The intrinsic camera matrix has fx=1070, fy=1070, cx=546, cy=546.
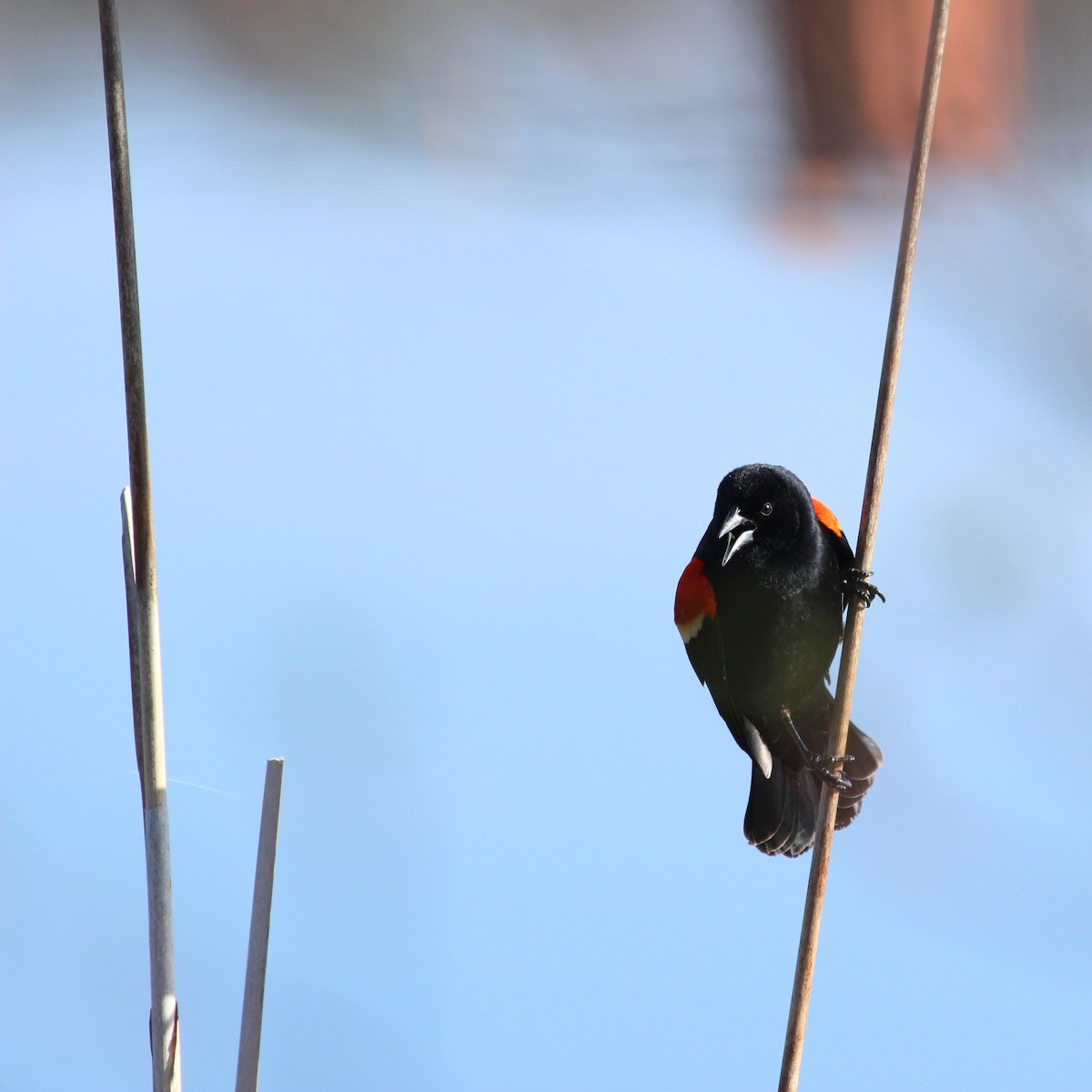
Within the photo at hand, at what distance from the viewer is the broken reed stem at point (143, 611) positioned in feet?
3.10

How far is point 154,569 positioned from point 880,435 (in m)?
0.70

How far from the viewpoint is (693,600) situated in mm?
1417

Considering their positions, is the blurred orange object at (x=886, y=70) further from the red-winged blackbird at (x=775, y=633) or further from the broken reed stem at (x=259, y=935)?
the broken reed stem at (x=259, y=935)

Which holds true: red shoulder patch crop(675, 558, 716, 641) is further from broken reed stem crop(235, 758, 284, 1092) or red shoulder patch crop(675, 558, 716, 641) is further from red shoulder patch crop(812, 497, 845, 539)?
broken reed stem crop(235, 758, 284, 1092)

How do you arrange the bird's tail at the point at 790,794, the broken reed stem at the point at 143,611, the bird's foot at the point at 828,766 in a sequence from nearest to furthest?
the broken reed stem at the point at 143,611 → the bird's foot at the point at 828,766 → the bird's tail at the point at 790,794

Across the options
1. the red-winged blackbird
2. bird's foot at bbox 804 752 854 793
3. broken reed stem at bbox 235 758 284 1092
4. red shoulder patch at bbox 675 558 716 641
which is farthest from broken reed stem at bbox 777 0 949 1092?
broken reed stem at bbox 235 758 284 1092

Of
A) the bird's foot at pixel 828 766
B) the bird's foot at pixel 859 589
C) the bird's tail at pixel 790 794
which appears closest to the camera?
the bird's foot at pixel 828 766

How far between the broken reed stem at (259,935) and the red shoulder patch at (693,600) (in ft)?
2.00

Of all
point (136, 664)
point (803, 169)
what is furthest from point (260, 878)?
point (803, 169)

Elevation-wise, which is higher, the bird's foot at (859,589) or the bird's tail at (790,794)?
the bird's foot at (859,589)

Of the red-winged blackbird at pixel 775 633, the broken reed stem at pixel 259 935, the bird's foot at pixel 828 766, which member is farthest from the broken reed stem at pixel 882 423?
the broken reed stem at pixel 259 935

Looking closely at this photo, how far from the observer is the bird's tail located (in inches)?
55.7

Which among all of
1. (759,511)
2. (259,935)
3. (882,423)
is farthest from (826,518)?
(259,935)

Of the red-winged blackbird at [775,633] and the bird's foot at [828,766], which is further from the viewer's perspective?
the red-winged blackbird at [775,633]
